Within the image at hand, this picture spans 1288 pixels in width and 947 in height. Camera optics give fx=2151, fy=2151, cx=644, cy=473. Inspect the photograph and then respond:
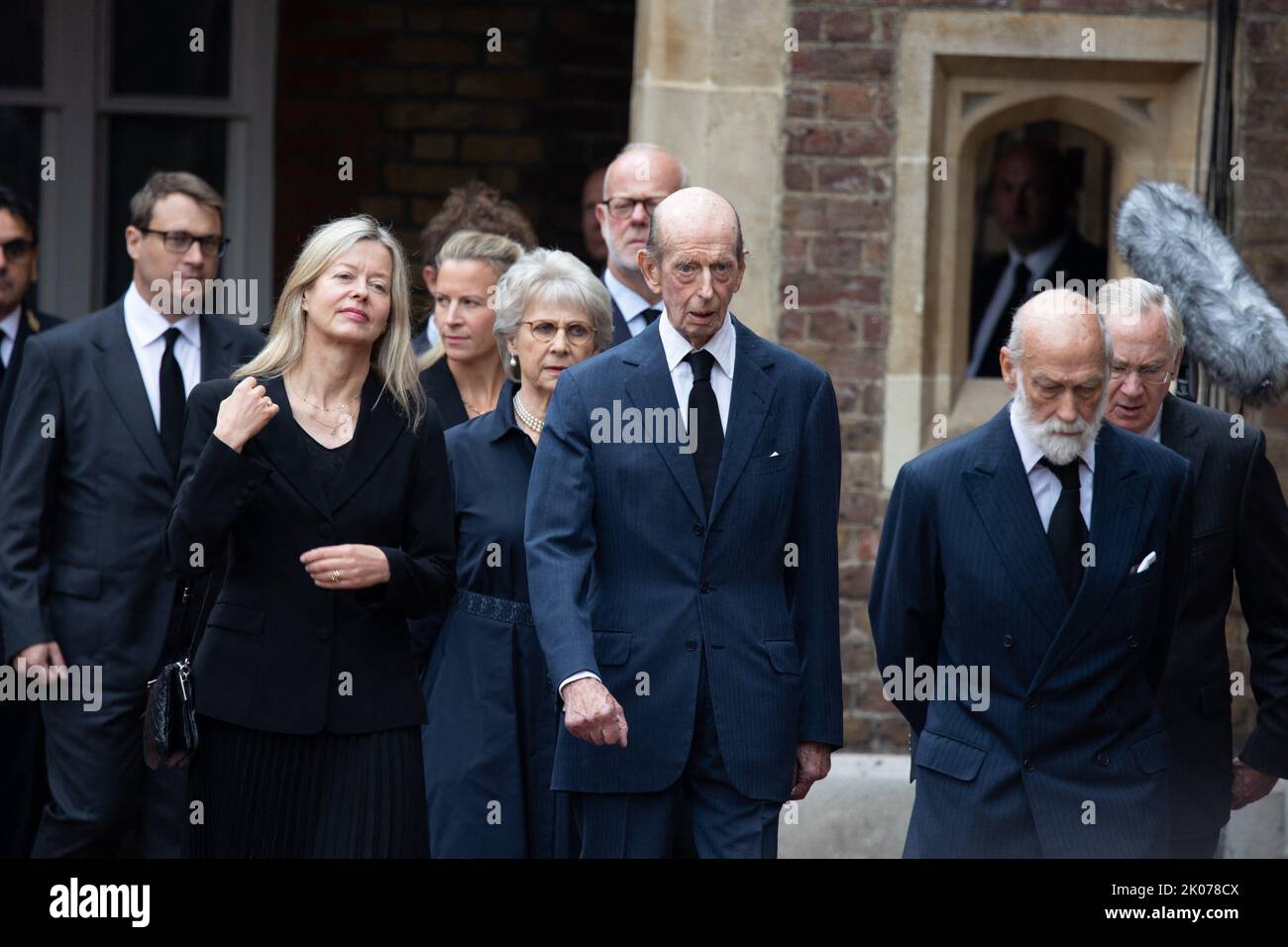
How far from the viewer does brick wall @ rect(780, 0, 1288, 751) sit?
7.39 m

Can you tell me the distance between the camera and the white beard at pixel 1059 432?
4.59 metres

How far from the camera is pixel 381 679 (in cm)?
480

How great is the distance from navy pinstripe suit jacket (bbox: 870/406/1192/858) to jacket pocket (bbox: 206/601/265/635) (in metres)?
1.45

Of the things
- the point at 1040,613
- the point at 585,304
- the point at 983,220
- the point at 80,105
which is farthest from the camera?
the point at 80,105

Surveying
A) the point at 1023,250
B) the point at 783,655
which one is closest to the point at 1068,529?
the point at 783,655

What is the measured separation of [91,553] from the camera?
620 centimetres

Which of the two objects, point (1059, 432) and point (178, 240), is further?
point (178, 240)

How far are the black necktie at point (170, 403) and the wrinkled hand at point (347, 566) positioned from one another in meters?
1.70

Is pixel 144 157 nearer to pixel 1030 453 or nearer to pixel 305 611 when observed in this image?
pixel 305 611

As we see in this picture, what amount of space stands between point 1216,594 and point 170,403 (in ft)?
9.93

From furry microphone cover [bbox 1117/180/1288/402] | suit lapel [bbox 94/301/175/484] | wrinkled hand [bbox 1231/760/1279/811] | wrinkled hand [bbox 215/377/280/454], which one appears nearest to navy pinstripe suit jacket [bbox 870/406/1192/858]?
wrinkled hand [bbox 1231/760/1279/811]
